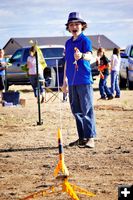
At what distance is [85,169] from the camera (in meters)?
7.39

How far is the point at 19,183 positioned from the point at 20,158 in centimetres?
161

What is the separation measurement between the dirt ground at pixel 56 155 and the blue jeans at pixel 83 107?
29 centimetres

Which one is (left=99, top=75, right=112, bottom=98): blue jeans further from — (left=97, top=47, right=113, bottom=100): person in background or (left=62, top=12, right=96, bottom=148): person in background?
(left=62, top=12, right=96, bottom=148): person in background

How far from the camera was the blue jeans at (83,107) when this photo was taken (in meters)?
8.78

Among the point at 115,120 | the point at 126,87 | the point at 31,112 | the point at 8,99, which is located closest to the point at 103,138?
the point at 115,120

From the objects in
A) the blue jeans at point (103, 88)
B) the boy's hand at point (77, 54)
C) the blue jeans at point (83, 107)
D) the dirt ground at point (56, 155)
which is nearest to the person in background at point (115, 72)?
the blue jeans at point (103, 88)

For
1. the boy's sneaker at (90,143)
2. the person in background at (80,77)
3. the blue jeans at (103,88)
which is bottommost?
the boy's sneaker at (90,143)

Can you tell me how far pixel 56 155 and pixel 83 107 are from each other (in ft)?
2.83

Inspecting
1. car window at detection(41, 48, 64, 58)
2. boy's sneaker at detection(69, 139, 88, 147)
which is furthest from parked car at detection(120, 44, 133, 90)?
boy's sneaker at detection(69, 139, 88, 147)

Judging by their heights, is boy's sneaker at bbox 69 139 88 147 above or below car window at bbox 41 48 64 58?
below

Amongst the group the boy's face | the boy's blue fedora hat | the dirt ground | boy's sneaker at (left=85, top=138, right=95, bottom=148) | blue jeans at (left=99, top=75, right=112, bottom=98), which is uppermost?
the boy's blue fedora hat

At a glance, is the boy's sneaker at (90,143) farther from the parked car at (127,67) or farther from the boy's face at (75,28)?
the parked car at (127,67)

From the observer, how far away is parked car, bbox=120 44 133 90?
21453mm

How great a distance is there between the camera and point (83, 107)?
8820 mm
